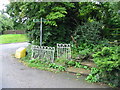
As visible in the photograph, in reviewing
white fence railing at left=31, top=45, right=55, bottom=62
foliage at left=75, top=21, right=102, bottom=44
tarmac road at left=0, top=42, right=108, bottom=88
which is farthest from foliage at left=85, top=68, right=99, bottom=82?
foliage at left=75, top=21, right=102, bottom=44

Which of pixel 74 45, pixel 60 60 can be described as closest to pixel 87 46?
pixel 74 45

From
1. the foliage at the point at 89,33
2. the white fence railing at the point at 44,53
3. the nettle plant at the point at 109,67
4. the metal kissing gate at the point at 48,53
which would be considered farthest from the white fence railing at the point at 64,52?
the nettle plant at the point at 109,67

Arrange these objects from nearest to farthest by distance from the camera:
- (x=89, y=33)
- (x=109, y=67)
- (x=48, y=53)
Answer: (x=109, y=67), (x=48, y=53), (x=89, y=33)

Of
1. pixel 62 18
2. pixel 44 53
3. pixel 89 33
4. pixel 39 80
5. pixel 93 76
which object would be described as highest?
pixel 62 18

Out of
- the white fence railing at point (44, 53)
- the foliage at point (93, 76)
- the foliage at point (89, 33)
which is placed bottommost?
the foliage at point (93, 76)

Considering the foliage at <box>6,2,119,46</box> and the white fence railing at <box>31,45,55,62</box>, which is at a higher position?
the foliage at <box>6,2,119,46</box>

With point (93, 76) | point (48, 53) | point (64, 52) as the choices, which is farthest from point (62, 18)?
point (93, 76)

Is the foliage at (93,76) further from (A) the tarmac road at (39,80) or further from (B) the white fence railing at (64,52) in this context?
(B) the white fence railing at (64,52)

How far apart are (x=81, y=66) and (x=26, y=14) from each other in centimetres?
434

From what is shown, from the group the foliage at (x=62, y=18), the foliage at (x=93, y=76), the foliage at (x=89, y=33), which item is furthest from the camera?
the foliage at (x=89, y=33)

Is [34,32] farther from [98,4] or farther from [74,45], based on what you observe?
[98,4]

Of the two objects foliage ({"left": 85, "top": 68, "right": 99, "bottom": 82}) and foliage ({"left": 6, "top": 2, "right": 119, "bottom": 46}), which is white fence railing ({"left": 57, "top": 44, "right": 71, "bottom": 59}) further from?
foliage ({"left": 85, "top": 68, "right": 99, "bottom": 82})

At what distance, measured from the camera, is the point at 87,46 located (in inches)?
233

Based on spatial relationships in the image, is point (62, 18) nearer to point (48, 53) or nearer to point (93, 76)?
point (48, 53)
